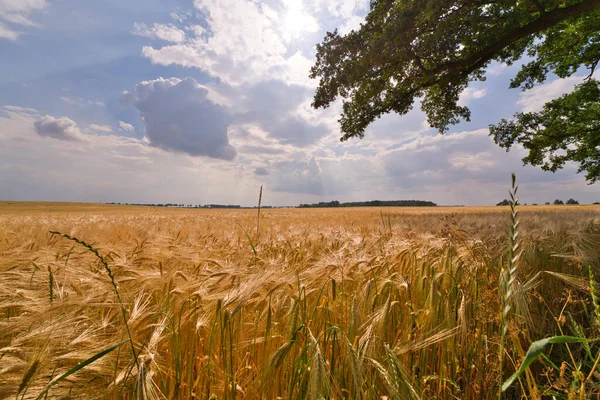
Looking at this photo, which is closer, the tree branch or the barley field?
the barley field

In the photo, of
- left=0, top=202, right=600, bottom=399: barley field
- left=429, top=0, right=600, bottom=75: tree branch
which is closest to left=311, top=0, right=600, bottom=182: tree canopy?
left=429, top=0, right=600, bottom=75: tree branch

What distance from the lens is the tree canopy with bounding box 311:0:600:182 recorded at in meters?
7.73

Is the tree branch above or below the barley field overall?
above

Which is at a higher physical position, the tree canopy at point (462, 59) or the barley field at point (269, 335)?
the tree canopy at point (462, 59)

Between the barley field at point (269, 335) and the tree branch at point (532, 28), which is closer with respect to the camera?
the barley field at point (269, 335)

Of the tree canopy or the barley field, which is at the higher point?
the tree canopy

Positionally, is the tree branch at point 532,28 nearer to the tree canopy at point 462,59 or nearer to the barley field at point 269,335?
the tree canopy at point 462,59

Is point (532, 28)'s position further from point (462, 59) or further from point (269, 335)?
point (269, 335)

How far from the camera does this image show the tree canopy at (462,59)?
25.4 feet

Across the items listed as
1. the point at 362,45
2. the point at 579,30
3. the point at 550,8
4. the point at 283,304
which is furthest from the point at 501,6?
the point at 283,304

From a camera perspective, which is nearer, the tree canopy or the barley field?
the barley field

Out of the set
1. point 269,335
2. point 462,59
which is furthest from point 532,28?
point 269,335

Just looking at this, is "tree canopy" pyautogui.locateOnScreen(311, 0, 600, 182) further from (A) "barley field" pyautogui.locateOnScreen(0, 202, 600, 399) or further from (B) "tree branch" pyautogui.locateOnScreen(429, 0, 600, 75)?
(A) "barley field" pyautogui.locateOnScreen(0, 202, 600, 399)

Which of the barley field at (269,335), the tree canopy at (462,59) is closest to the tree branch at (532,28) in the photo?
the tree canopy at (462,59)
